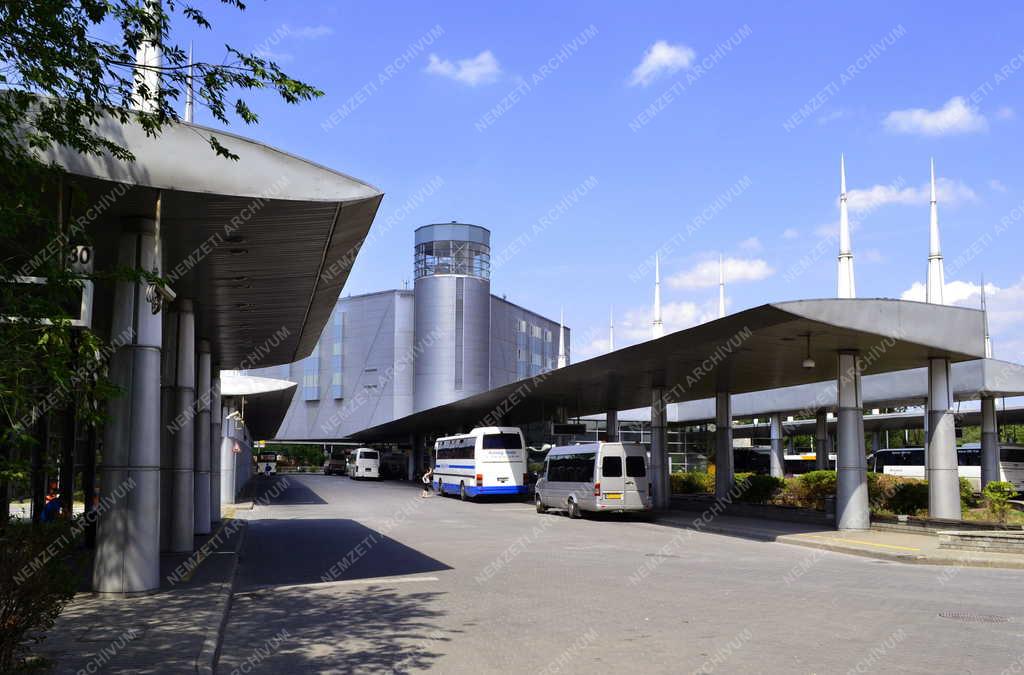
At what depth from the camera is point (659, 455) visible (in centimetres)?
3469

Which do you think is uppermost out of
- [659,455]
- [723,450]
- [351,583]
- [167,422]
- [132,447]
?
[167,422]

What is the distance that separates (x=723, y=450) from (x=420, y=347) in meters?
60.1

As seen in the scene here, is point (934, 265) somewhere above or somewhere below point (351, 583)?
above

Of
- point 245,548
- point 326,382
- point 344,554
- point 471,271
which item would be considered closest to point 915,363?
point 344,554

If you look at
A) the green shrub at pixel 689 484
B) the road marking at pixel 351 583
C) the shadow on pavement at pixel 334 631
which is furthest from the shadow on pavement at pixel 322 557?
the green shrub at pixel 689 484

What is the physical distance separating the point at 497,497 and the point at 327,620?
35.4 m

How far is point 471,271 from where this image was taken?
9231cm

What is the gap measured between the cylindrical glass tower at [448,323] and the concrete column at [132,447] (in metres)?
75.5

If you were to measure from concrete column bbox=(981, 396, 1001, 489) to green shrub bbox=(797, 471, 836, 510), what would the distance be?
12.7 m

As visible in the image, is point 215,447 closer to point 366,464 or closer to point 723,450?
point 723,450

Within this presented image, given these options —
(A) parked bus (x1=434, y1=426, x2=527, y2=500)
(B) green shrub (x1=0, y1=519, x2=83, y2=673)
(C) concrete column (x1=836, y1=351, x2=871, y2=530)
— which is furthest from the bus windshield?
(B) green shrub (x1=0, y1=519, x2=83, y2=673)

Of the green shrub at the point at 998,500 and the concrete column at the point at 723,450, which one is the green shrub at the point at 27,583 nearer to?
the green shrub at the point at 998,500

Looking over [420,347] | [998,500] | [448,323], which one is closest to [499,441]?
[998,500]

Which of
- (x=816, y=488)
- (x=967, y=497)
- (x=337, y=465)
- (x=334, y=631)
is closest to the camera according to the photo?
(x=334, y=631)
